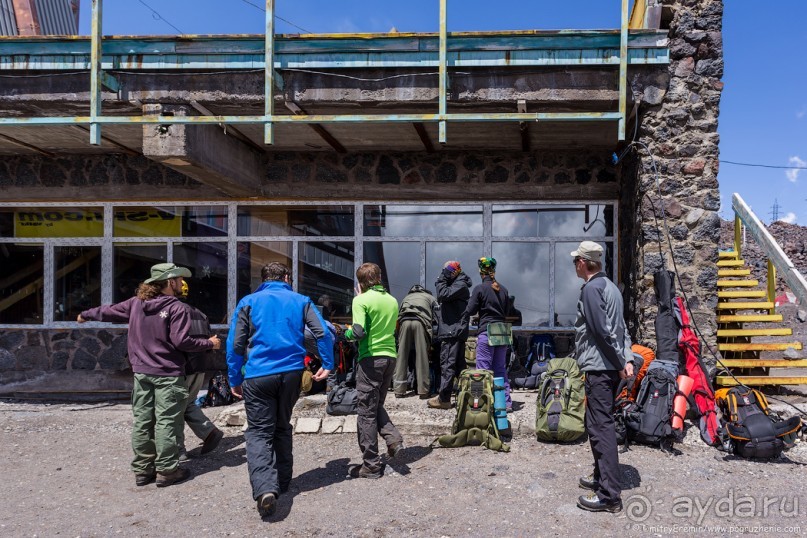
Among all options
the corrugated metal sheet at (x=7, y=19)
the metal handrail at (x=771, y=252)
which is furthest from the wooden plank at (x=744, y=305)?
the corrugated metal sheet at (x=7, y=19)

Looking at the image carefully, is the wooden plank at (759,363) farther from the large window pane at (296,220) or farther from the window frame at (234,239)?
the large window pane at (296,220)

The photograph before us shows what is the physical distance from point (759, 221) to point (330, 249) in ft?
19.7

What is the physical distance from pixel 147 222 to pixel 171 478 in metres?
5.36

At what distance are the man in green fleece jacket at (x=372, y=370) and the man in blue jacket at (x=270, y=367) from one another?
386mm

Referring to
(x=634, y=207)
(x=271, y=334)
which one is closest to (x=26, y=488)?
(x=271, y=334)

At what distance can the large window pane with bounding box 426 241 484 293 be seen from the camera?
8.82m

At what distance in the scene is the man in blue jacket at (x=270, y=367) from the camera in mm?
4289

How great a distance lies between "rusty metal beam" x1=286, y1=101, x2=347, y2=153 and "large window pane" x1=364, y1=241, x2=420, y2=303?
1498 mm

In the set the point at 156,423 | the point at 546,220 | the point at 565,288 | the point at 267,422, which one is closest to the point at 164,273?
the point at 156,423

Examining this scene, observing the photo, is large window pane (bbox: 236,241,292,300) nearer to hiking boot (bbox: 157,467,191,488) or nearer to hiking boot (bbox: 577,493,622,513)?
hiking boot (bbox: 157,467,191,488)

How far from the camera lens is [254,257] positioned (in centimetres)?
908

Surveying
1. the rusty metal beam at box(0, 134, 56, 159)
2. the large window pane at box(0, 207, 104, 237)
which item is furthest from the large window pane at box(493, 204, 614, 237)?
the rusty metal beam at box(0, 134, 56, 159)

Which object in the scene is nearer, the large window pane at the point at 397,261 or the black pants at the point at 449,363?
the black pants at the point at 449,363

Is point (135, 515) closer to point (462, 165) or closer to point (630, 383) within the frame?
point (630, 383)
